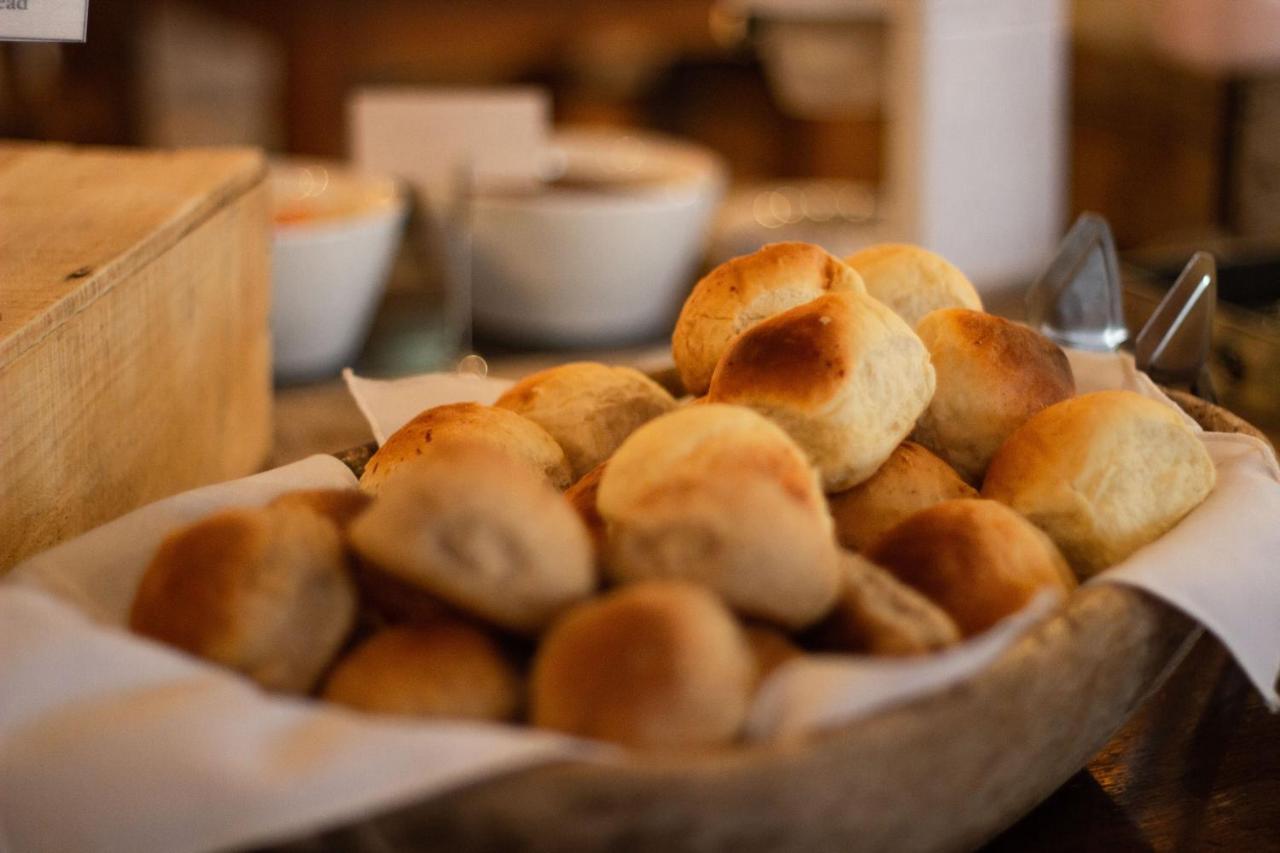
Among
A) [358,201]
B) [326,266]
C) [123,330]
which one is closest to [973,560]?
[123,330]

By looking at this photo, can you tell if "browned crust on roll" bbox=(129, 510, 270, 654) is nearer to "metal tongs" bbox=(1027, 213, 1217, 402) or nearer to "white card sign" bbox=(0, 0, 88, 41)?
"white card sign" bbox=(0, 0, 88, 41)

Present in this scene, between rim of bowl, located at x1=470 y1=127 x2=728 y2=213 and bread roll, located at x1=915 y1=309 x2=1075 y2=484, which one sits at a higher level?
rim of bowl, located at x1=470 y1=127 x2=728 y2=213

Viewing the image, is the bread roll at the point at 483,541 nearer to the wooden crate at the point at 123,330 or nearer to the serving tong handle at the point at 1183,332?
the wooden crate at the point at 123,330

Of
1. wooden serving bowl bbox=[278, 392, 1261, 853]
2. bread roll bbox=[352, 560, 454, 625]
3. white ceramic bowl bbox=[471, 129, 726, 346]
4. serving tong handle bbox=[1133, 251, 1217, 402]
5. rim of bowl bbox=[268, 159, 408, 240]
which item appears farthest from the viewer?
white ceramic bowl bbox=[471, 129, 726, 346]

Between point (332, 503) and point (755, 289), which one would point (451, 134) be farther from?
point (332, 503)

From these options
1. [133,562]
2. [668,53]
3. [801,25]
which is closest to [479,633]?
[133,562]

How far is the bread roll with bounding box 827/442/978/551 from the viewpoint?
65 cm

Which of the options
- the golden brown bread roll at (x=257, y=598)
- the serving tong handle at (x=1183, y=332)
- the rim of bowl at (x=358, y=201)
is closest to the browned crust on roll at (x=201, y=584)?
the golden brown bread roll at (x=257, y=598)

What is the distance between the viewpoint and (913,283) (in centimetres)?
80

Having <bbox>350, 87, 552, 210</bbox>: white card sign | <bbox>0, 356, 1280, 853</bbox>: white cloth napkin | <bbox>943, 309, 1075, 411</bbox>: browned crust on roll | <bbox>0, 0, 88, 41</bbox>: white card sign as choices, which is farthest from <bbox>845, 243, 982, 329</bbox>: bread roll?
<bbox>350, 87, 552, 210</bbox>: white card sign

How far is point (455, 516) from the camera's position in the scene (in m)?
0.47

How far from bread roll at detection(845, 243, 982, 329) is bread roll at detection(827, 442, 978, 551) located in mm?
154

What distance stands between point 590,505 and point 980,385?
25 cm

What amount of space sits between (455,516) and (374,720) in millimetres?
81
